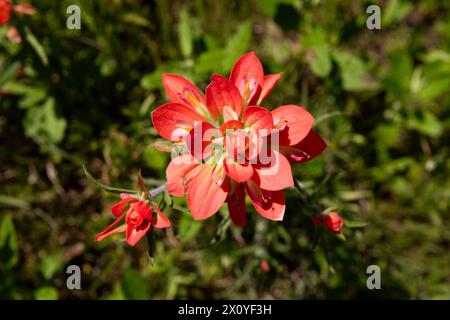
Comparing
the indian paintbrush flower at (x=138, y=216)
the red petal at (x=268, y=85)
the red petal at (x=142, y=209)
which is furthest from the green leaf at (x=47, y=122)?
the red petal at (x=268, y=85)

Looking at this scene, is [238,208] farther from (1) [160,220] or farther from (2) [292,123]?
(2) [292,123]

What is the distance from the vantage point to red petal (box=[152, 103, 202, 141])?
5.77 feet

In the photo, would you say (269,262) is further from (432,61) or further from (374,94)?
(432,61)

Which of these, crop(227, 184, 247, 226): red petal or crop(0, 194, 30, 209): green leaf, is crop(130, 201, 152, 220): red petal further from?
crop(0, 194, 30, 209): green leaf

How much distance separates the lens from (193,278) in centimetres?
341

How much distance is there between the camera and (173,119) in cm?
180

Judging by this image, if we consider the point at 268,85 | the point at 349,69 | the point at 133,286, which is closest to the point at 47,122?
the point at 133,286

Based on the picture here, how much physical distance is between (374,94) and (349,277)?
62.5 inches

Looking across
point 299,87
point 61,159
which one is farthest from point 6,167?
point 299,87

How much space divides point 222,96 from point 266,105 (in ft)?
5.46

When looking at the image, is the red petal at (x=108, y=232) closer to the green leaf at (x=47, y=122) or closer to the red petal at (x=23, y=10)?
the red petal at (x=23, y=10)

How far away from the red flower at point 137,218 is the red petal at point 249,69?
0.67 meters

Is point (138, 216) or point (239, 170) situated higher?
point (239, 170)

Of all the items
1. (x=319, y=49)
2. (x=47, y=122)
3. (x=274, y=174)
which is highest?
(x=319, y=49)
